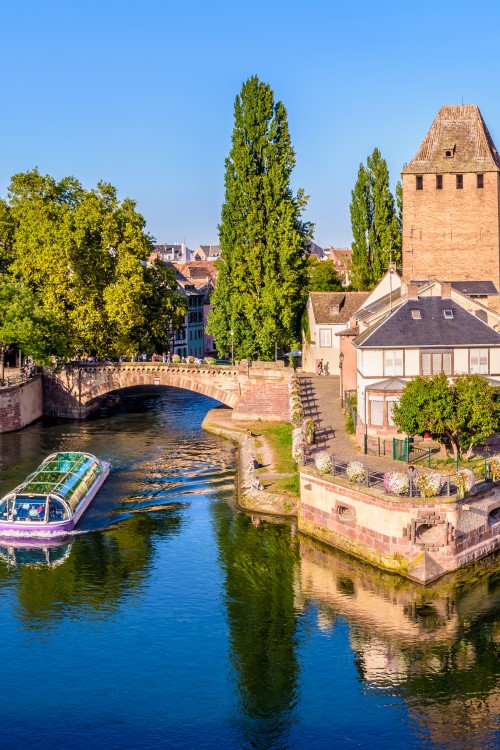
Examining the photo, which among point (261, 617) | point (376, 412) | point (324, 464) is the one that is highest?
point (376, 412)

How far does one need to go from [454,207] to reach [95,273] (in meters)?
33.5

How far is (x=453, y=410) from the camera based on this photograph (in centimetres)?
5572

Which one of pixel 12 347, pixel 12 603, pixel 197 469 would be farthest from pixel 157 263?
pixel 12 603

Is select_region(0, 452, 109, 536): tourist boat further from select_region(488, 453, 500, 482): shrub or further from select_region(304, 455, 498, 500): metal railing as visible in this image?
select_region(488, 453, 500, 482): shrub

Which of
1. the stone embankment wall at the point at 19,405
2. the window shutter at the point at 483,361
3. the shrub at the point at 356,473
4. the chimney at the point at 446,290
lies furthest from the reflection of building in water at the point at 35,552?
the stone embankment wall at the point at 19,405

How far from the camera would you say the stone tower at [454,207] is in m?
85.2

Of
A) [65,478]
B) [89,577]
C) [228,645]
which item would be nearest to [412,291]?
[65,478]

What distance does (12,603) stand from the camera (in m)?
45.9

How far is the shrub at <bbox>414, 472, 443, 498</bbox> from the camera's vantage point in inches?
1882

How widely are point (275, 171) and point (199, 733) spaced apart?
6678 centimetres

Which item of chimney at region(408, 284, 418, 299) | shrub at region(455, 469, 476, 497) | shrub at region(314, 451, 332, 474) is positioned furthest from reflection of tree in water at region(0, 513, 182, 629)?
chimney at region(408, 284, 418, 299)

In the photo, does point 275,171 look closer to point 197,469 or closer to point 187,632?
point 197,469

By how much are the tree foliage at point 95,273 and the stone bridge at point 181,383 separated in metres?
3.01

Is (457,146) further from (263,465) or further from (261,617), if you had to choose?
(261,617)
